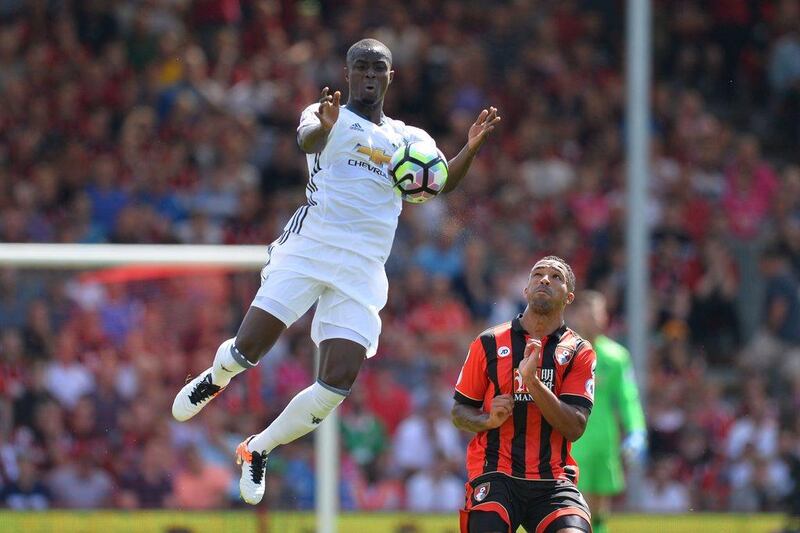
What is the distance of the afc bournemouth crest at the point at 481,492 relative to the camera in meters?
6.51

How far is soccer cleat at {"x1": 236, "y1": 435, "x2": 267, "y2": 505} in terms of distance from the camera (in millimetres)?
7027

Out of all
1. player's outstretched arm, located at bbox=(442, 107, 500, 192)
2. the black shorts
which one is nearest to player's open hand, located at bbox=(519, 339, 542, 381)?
the black shorts

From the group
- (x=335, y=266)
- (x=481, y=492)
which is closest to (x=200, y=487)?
(x=335, y=266)

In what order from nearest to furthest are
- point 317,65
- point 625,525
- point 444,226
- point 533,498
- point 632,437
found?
point 533,498, point 632,437, point 625,525, point 444,226, point 317,65

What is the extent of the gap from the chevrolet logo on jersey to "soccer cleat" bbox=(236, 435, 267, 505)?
4.97ft

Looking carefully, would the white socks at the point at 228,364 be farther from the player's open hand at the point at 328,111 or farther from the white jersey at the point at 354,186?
the player's open hand at the point at 328,111

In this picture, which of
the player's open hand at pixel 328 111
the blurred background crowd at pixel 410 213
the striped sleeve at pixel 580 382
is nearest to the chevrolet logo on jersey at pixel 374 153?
the player's open hand at pixel 328 111

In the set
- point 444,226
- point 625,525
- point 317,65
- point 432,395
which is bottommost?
point 625,525

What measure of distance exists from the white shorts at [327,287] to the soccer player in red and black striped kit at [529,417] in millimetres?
622

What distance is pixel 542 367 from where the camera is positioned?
21.9 feet

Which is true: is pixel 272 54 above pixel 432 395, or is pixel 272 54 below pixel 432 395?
above

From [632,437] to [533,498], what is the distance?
2.86 m

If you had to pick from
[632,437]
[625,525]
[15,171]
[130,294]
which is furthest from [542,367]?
[15,171]

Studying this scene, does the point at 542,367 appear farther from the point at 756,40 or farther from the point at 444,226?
the point at 756,40
